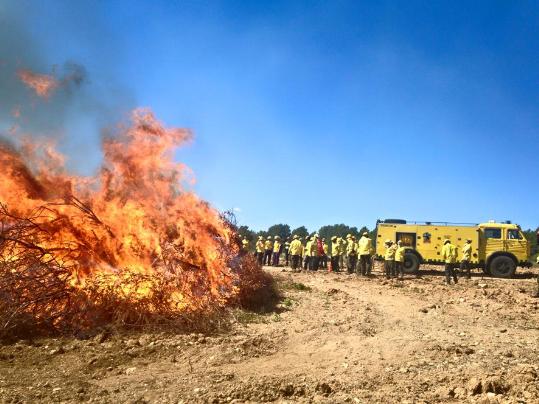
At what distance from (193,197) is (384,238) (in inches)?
571

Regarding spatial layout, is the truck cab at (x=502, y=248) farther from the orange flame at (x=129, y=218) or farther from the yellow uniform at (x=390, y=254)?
the orange flame at (x=129, y=218)

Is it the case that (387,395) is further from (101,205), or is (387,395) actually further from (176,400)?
(101,205)

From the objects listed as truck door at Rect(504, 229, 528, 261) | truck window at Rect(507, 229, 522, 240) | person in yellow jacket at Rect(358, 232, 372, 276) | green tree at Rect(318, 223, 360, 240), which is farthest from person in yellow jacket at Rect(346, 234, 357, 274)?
green tree at Rect(318, 223, 360, 240)

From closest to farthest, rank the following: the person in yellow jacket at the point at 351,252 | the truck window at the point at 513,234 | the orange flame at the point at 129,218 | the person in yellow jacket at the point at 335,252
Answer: the orange flame at the point at 129,218 < the person in yellow jacket at the point at 351,252 < the truck window at the point at 513,234 < the person in yellow jacket at the point at 335,252

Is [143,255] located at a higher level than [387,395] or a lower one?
higher

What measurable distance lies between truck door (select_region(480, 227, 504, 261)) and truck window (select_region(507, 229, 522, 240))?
0.39m

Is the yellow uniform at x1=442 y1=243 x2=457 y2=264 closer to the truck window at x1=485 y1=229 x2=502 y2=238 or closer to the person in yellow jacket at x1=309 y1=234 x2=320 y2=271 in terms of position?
the person in yellow jacket at x1=309 y1=234 x2=320 y2=271

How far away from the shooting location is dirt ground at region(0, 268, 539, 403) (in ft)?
15.9

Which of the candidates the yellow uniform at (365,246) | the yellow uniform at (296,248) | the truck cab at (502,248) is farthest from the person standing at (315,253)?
the truck cab at (502,248)

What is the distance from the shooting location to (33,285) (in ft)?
25.4

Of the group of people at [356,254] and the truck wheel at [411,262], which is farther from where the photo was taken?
the truck wheel at [411,262]

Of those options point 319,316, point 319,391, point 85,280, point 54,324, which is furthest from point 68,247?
point 319,391

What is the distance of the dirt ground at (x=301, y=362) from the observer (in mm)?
4855

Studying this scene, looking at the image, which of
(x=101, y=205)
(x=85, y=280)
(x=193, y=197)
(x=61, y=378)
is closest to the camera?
(x=61, y=378)
